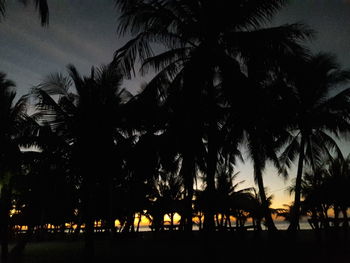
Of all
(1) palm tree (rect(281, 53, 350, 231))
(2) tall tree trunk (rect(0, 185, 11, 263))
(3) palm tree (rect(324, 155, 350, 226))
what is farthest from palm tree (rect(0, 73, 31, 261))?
(3) palm tree (rect(324, 155, 350, 226))

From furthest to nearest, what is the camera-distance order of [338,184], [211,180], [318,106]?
[338,184] → [318,106] → [211,180]

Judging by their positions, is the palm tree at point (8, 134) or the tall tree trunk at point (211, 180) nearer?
the tall tree trunk at point (211, 180)

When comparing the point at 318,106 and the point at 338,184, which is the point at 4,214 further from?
the point at 338,184

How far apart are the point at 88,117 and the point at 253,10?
627 centimetres

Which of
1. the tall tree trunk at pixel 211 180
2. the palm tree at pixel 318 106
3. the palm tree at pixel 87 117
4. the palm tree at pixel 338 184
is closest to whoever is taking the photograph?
the tall tree trunk at pixel 211 180

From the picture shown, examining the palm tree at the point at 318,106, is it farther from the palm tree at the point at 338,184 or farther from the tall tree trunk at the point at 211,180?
the palm tree at the point at 338,184

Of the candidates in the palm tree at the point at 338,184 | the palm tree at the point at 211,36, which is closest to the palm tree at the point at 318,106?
the palm tree at the point at 211,36

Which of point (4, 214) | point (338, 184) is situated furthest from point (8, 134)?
point (338, 184)

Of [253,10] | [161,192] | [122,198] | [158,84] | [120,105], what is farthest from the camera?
[161,192]

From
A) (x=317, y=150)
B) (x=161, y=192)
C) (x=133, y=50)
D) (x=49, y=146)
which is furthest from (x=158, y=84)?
(x=161, y=192)

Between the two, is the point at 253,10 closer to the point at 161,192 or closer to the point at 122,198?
the point at 122,198

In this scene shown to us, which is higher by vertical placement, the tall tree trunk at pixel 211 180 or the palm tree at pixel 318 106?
the palm tree at pixel 318 106

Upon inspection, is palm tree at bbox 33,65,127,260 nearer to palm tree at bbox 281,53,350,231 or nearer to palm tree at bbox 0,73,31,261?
palm tree at bbox 0,73,31,261

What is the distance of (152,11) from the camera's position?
841cm
